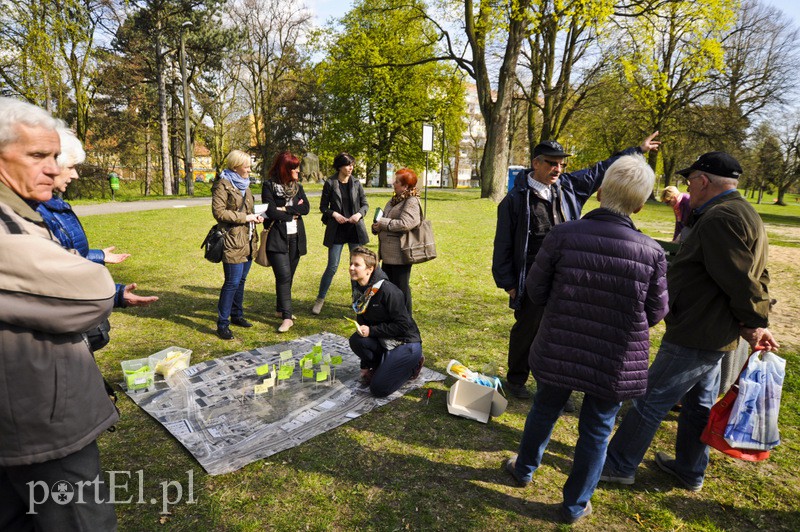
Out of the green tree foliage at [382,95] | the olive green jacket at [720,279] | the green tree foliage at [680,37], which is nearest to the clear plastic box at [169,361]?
the olive green jacket at [720,279]

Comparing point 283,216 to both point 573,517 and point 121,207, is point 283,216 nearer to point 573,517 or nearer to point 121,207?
point 573,517

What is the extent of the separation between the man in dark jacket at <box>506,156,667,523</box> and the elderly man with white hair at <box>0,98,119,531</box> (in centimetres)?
201

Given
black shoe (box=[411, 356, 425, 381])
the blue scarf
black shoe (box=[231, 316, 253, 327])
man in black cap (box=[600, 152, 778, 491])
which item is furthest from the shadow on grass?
the blue scarf

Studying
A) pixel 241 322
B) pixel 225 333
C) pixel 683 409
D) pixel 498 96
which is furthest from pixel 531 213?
pixel 498 96

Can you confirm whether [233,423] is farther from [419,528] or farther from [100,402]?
[100,402]

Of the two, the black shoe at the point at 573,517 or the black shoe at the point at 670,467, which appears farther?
the black shoe at the point at 670,467

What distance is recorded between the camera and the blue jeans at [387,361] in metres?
3.78

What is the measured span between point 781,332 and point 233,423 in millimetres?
6604

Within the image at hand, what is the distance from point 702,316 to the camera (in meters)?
2.55

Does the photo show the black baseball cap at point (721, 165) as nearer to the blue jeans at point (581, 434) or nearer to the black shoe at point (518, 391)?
the blue jeans at point (581, 434)

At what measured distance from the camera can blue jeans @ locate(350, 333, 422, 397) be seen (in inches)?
149

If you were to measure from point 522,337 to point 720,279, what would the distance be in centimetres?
163

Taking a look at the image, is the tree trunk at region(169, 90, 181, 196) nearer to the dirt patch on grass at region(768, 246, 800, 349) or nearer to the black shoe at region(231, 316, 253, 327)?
the black shoe at region(231, 316, 253, 327)

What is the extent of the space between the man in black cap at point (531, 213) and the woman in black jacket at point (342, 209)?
2440 millimetres
